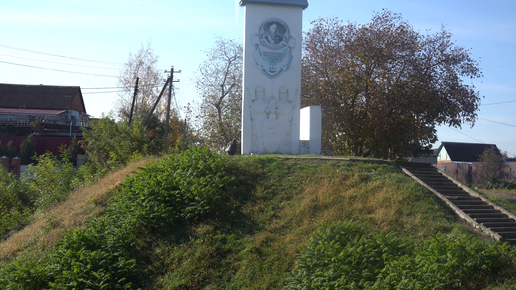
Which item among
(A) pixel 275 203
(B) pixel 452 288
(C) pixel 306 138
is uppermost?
(C) pixel 306 138

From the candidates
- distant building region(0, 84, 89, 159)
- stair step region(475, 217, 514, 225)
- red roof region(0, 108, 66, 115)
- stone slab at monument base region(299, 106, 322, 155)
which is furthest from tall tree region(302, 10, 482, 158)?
red roof region(0, 108, 66, 115)

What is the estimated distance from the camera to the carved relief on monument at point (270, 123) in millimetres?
14734

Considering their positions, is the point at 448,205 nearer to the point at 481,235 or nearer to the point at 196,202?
the point at 481,235

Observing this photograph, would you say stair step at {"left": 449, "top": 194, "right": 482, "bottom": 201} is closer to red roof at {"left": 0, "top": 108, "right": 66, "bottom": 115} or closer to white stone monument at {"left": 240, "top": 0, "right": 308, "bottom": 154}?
white stone monument at {"left": 240, "top": 0, "right": 308, "bottom": 154}

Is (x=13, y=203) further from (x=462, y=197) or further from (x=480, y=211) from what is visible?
(x=480, y=211)

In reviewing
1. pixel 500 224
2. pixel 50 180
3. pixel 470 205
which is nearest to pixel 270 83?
pixel 470 205

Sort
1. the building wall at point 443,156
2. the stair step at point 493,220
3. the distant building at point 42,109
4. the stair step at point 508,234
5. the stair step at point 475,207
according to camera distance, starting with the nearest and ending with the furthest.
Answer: the stair step at point 508,234
the stair step at point 493,220
the stair step at point 475,207
the distant building at point 42,109
the building wall at point 443,156

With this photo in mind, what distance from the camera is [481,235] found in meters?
8.19

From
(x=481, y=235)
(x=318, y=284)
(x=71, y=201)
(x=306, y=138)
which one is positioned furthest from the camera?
(x=306, y=138)

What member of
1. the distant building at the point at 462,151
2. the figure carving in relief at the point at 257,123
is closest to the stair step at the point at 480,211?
the figure carving in relief at the point at 257,123

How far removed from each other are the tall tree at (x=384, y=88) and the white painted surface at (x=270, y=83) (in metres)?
3.74

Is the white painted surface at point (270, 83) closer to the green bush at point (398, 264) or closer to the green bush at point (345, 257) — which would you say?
the green bush at point (345, 257)

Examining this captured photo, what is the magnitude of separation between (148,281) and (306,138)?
9.12m

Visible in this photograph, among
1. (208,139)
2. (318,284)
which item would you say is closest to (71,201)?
(318,284)
